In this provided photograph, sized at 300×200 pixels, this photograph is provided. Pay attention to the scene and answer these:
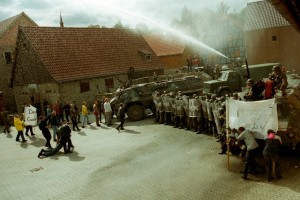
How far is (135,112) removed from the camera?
21.0 meters

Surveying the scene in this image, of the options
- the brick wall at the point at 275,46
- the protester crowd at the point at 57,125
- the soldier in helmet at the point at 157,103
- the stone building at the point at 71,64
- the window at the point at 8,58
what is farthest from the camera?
the window at the point at 8,58

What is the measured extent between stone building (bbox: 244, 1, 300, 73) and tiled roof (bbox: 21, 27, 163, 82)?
11.1 metres

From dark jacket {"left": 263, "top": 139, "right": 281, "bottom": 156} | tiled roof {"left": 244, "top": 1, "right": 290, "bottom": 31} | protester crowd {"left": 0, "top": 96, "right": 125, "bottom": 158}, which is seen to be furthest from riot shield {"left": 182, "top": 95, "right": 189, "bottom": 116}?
tiled roof {"left": 244, "top": 1, "right": 290, "bottom": 31}

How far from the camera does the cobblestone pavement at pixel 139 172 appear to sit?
9156 mm

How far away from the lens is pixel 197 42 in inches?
1769

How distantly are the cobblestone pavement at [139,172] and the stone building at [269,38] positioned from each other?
22.1 metres

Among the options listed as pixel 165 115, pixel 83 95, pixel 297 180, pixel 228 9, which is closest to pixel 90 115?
pixel 83 95

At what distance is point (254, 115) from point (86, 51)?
22848 mm

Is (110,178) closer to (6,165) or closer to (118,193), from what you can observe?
(118,193)

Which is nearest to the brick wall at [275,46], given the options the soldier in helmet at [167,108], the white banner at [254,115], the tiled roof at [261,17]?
the tiled roof at [261,17]

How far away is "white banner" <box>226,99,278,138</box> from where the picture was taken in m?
10.0

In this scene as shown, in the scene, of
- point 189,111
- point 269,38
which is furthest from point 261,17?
point 189,111

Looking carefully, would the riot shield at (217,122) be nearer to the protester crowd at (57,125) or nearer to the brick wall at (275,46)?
the protester crowd at (57,125)

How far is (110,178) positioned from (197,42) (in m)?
36.6
